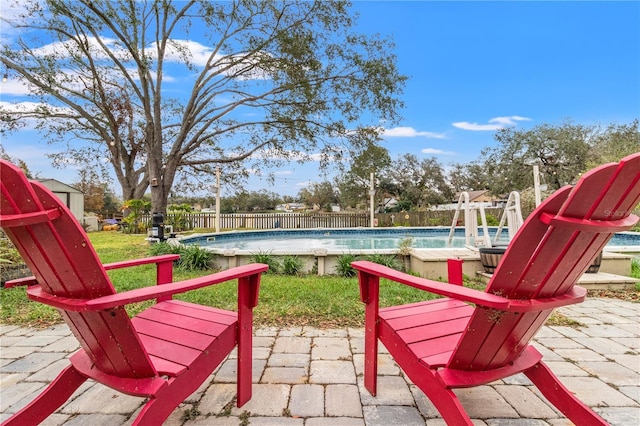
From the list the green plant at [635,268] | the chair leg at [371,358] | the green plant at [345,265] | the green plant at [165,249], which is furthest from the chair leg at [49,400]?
the green plant at [635,268]

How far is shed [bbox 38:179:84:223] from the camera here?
1490 cm

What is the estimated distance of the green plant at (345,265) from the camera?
480cm

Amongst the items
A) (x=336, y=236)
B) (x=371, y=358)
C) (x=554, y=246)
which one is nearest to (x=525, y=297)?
(x=554, y=246)

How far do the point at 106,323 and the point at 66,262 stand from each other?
0.24 m

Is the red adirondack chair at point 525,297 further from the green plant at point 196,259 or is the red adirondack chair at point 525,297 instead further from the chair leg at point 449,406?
the green plant at point 196,259

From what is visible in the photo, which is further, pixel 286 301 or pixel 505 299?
pixel 286 301

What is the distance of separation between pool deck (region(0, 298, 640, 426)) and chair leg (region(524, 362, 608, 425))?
0.66 ft

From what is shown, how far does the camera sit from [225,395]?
1.68m

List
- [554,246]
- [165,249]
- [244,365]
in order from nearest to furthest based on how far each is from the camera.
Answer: [554,246] → [244,365] → [165,249]

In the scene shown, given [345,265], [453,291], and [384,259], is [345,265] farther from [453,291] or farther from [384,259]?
[453,291]

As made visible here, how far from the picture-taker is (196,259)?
518cm

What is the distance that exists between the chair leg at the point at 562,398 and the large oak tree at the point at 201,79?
12408 mm

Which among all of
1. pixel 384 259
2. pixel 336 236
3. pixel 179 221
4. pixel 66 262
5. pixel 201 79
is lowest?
pixel 336 236

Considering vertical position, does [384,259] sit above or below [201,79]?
below
